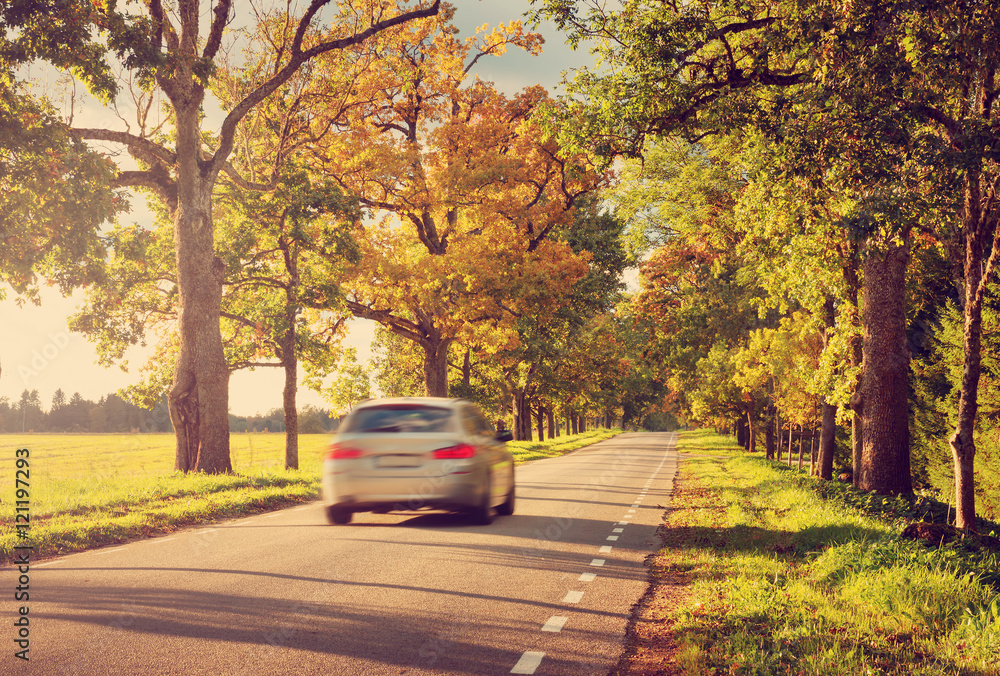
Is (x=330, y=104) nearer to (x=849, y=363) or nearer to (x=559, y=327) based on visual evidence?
(x=559, y=327)

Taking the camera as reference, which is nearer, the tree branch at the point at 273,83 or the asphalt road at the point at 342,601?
the asphalt road at the point at 342,601

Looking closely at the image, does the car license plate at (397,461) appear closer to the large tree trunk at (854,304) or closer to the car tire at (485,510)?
the car tire at (485,510)

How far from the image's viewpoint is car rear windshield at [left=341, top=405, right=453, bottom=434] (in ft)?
33.7

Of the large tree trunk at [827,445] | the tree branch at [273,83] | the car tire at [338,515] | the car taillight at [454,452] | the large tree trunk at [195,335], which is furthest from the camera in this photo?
the large tree trunk at [827,445]

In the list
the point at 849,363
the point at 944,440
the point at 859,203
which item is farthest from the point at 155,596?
the point at 944,440

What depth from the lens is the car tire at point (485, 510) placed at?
35.8ft

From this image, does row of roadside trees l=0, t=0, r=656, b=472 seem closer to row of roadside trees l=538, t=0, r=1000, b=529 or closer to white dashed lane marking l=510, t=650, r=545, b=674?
row of roadside trees l=538, t=0, r=1000, b=529

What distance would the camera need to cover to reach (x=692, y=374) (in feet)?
131

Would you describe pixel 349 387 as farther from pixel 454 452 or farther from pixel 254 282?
pixel 454 452

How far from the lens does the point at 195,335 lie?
60.5ft

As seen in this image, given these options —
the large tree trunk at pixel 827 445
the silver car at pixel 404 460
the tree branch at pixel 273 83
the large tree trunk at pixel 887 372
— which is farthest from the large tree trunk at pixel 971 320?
the tree branch at pixel 273 83

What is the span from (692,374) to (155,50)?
30.8m

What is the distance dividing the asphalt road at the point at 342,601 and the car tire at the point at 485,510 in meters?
0.26

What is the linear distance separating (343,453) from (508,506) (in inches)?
142
